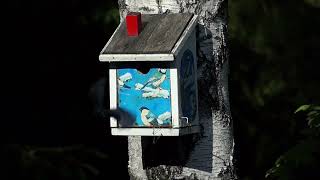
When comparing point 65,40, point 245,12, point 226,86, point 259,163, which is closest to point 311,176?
point 259,163

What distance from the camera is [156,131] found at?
391 centimetres

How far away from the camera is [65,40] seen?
23.5 feet

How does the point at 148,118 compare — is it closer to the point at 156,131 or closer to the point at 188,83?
the point at 156,131

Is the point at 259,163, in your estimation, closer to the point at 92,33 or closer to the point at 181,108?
the point at 92,33

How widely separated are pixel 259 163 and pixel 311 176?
85 centimetres

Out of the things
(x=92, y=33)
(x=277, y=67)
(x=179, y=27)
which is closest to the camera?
(x=179, y=27)

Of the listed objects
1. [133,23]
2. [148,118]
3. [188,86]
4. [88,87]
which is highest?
[133,23]

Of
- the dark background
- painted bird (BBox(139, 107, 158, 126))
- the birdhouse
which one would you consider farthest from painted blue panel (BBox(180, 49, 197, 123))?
the dark background

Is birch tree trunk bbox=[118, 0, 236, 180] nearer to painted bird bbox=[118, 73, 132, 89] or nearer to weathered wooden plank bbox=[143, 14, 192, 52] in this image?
weathered wooden plank bbox=[143, 14, 192, 52]

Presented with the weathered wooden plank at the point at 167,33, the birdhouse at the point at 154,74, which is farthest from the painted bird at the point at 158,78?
the weathered wooden plank at the point at 167,33

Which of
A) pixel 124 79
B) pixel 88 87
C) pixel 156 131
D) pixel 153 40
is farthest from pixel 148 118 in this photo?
pixel 88 87

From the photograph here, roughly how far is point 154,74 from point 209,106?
229 mm

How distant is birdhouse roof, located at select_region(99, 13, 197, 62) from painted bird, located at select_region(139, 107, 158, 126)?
21 centimetres

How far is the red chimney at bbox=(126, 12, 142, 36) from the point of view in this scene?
151 inches
